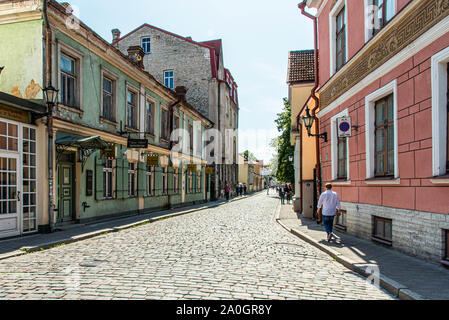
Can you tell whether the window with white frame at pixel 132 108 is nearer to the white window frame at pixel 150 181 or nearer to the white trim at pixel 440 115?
the white window frame at pixel 150 181

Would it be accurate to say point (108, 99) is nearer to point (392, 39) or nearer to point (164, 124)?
point (164, 124)

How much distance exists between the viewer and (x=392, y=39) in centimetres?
819

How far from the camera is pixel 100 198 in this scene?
14.3m

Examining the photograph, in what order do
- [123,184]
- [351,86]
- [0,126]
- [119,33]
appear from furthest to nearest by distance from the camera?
[119,33] → [123,184] → [351,86] → [0,126]

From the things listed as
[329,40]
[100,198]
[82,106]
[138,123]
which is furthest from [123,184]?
[329,40]

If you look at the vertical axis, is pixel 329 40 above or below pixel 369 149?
above

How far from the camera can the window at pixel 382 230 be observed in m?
8.34

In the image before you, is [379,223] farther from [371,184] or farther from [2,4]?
[2,4]

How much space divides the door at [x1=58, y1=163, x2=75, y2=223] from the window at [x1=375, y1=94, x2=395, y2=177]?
375 inches

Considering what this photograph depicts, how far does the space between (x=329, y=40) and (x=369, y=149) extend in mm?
4859

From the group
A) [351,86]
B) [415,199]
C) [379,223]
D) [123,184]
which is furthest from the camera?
[123,184]

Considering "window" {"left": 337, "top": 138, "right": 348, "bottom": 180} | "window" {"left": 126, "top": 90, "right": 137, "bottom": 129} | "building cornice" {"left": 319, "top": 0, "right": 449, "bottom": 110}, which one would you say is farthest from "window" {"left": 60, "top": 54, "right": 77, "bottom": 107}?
"window" {"left": 337, "top": 138, "right": 348, "bottom": 180}

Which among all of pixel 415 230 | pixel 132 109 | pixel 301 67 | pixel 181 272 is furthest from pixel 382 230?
pixel 301 67

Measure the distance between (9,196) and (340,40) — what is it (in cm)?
1059
